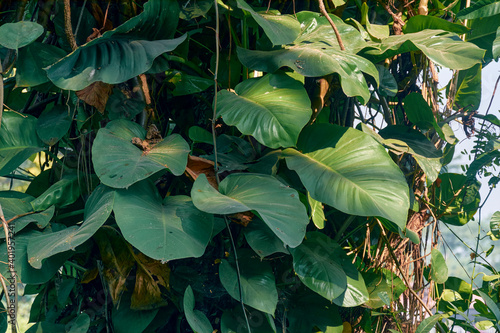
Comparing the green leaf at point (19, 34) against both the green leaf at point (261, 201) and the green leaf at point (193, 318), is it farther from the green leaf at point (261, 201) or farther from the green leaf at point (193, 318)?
the green leaf at point (193, 318)

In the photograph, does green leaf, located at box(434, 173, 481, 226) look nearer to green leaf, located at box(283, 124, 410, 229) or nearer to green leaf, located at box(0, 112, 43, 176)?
green leaf, located at box(283, 124, 410, 229)

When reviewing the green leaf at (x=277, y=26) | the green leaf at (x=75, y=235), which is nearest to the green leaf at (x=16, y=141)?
the green leaf at (x=75, y=235)

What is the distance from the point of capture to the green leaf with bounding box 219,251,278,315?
3.33 ft

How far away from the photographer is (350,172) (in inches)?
40.4

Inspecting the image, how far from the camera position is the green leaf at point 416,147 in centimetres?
116

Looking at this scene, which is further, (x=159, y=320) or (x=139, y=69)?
(x=159, y=320)

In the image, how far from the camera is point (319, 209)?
113cm

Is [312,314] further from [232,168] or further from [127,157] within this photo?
[127,157]

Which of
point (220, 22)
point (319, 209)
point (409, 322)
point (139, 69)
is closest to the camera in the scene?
point (139, 69)

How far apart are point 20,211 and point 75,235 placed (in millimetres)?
293

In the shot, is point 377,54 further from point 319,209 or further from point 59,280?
point 59,280

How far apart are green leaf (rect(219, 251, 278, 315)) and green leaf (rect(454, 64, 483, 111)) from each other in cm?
91

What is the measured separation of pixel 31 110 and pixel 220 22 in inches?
25.0

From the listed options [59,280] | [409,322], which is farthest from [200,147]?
[409,322]
